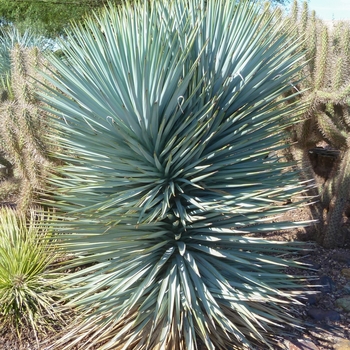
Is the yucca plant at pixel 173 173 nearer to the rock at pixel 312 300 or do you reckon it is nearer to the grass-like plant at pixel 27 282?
the grass-like plant at pixel 27 282

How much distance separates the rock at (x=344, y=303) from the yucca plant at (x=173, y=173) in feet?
3.39

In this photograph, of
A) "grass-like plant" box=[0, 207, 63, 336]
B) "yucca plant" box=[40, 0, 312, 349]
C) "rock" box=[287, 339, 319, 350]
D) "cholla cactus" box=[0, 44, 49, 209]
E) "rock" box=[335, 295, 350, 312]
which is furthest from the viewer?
"cholla cactus" box=[0, 44, 49, 209]

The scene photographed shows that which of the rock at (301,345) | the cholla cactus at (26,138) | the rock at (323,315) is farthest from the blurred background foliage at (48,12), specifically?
the rock at (301,345)

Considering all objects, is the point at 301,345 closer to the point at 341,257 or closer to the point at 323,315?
the point at 323,315

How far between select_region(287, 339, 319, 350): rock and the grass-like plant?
1878mm

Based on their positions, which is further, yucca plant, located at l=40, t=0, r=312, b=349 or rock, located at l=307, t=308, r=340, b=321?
rock, located at l=307, t=308, r=340, b=321

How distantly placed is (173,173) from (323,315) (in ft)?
6.45

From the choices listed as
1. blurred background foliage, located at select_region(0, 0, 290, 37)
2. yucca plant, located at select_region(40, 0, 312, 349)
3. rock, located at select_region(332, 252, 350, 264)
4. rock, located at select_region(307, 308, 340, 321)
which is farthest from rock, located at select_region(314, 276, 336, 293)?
blurred background foliage, located at select_region(0, 0, 290, 37)

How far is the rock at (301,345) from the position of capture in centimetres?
381

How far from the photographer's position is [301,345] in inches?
151

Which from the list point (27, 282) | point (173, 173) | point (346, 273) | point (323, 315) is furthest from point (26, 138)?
point (346, 273)

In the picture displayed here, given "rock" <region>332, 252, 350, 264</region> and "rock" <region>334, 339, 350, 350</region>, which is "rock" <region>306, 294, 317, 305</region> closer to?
Result: "rock" <region>334, 339, 350, 350</region>

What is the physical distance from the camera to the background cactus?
5164mm

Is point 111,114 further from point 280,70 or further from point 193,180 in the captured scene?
point 280,70
